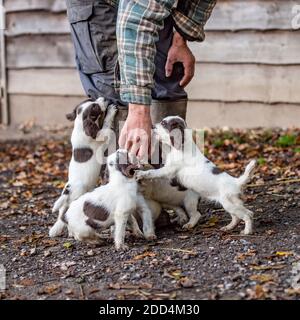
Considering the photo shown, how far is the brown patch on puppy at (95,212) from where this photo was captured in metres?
4.95

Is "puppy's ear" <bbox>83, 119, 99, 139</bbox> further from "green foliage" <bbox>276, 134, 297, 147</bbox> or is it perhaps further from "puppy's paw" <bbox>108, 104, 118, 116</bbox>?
"green foliage" <bbox>276, 134, 297, 147</bbox>

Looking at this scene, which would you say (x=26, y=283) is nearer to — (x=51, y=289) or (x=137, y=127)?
(x=51, y=289)

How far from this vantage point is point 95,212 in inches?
195

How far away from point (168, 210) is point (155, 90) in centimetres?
98

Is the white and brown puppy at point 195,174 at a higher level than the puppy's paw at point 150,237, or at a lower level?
higher

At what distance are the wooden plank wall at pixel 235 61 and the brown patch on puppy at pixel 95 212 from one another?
5.03m

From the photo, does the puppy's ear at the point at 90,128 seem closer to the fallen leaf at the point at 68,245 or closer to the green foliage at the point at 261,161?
the fallen leaf at the point at 68,245

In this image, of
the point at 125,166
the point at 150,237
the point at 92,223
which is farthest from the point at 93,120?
the point at 150,237

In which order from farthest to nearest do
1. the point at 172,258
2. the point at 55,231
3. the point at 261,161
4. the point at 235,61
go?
the point at 235,61, the point at 261,161, the point at 55,231, the point at 172,258

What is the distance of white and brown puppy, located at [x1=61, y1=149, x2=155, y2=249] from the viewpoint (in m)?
4.95

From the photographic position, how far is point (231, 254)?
186 inches

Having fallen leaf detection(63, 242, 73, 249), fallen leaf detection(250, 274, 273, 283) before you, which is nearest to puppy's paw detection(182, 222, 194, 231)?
fallen leaf detection(63, 242, 73, 249)

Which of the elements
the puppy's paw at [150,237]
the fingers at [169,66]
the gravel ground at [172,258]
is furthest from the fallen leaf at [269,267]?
the fingers at [169,66]

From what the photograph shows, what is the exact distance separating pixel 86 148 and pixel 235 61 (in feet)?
15.1
